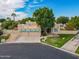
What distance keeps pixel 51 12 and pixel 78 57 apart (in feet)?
171

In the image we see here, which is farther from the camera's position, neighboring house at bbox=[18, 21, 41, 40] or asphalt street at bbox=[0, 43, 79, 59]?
neighboring house at bbox=[18, 21, 41, 40]

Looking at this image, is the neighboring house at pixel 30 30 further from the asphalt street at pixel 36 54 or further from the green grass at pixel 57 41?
the asphalt street at pixel 36 54

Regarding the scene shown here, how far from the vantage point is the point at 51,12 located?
79.8 m

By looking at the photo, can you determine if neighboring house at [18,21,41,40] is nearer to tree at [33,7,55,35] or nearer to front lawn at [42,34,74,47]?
tree at [33,7,55,35]

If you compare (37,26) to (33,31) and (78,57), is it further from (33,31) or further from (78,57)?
(78,57)

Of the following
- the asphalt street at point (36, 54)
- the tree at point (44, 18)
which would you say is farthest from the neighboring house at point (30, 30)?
the asphalt street at point (36, 54)

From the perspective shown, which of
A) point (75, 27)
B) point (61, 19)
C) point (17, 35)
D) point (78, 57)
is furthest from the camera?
point (61, 19)

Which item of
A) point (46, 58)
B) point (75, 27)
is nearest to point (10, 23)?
point (75, 27)

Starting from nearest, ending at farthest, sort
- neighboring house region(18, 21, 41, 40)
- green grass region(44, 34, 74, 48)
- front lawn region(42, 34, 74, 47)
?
green grass region(44, 34, 74, 48)
front lawn region(42, 34, 74, 47)
neighboring house region(18, 21, 41, 40)

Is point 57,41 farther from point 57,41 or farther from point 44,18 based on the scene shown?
point 44,18

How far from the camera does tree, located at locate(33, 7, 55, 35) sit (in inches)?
3051

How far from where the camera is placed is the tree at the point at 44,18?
77.5 meters

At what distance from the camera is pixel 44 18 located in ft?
253

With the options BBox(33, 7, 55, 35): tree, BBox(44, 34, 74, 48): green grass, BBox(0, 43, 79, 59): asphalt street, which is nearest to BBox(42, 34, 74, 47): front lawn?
BBox(44, 34, 74, 48): green grass
